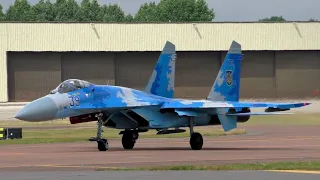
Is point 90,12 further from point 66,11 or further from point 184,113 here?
point 184,113

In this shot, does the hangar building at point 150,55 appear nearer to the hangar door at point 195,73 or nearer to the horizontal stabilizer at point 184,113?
the hangar door at point 195,73

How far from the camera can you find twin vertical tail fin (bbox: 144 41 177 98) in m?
35.7

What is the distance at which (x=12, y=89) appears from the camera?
72.2 m

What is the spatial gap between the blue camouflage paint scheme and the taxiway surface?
1342mm

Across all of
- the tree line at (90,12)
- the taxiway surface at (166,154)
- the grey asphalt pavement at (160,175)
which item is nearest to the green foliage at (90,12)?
the tree line at (90,12)

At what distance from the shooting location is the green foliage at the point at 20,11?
14002cm

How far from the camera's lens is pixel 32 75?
238 feet

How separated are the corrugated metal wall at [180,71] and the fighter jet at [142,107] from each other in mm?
38033

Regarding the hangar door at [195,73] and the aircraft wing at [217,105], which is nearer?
the aircraft wing at [217,105]

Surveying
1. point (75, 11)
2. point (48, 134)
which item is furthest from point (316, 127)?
point (75, 11)

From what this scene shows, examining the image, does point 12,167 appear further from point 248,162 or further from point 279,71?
point 279,71

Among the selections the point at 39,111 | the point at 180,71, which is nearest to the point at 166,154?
the point at 39,111

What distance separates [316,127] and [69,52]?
2808cm

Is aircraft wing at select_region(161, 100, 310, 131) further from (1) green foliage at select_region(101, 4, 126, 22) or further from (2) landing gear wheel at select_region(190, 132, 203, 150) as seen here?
(1) green foliage at select_region(101, 4, 126, 22)
